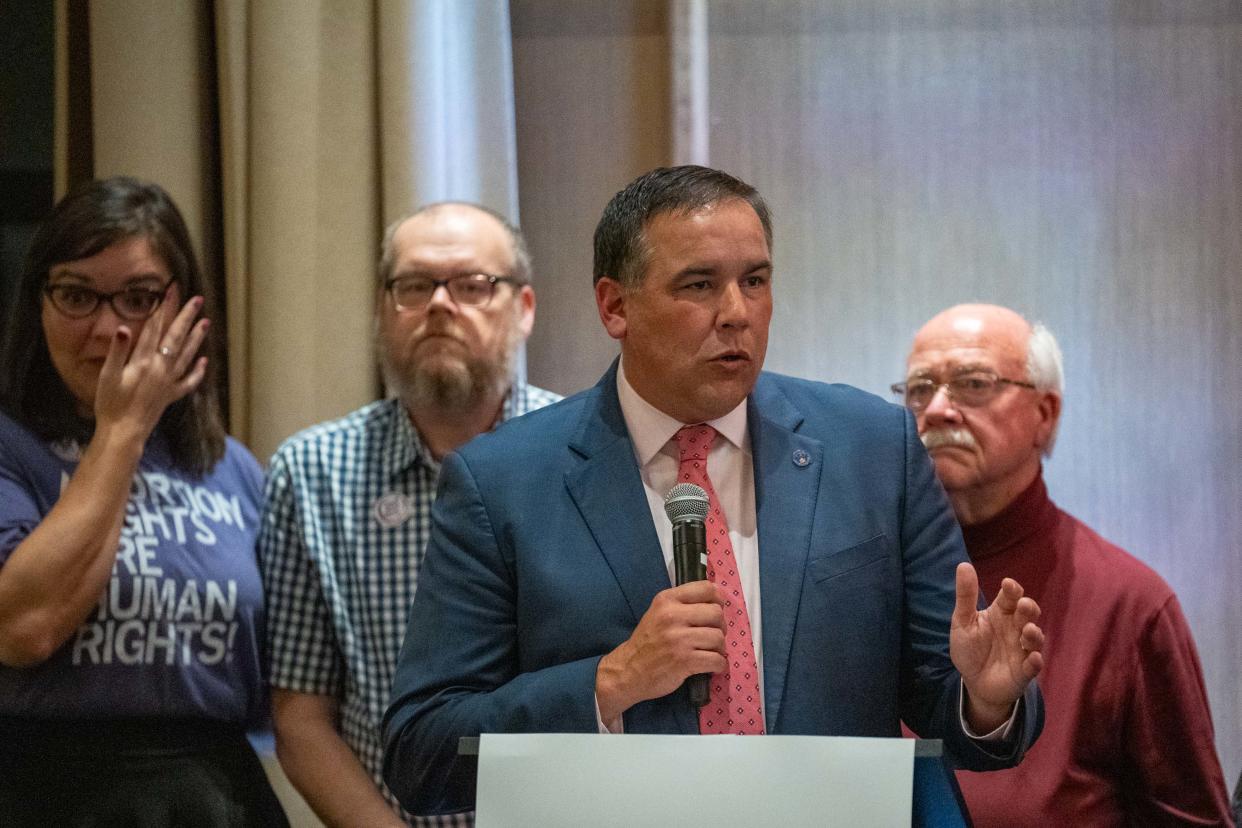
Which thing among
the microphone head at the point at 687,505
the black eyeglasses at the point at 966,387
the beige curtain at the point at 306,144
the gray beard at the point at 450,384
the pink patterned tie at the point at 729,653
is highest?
the beige curtain at the point at 306,144

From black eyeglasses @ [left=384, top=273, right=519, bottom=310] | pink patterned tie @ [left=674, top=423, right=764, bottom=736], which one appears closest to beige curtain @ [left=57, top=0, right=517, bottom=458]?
black eyeglasses @ [left=384, top=273, right=519, bottom=310]

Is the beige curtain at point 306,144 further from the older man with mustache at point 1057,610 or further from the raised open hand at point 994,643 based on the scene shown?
the raised open hand at point 994,643

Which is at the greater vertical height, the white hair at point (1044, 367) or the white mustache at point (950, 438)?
the white hair at point (1044, 367)

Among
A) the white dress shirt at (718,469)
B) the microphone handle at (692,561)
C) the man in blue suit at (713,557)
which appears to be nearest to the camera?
the microphone handle at (692,561)

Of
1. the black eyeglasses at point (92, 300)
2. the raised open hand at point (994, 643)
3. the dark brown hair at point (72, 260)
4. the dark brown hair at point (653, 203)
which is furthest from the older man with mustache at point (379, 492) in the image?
the raised open hand at point (994, 643)

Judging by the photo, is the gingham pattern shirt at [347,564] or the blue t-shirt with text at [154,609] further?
the gingham pattern shirt at [347,564]

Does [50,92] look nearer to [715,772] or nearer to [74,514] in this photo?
[74,514]

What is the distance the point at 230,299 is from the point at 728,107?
4.23 ft

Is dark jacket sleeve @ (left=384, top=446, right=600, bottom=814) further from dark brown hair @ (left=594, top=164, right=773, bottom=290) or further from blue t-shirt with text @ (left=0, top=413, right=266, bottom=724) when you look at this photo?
blue t-shirt with text @ (left=0, top=413, right=266, bottom=724)

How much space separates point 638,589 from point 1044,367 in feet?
4.28

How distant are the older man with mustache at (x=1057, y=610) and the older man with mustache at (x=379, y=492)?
2.80 ft

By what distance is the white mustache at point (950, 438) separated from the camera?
2.54 m

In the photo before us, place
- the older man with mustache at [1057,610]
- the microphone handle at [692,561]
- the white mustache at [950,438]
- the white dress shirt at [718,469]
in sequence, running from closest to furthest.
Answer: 1. the microphone handle at [692,561]
2. the white dress shirt at [718,469]
3. the older man with mustache at [1057,610]
4. the white mustache at [950,438]

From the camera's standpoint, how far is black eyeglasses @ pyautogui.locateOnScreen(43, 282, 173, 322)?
234cm
